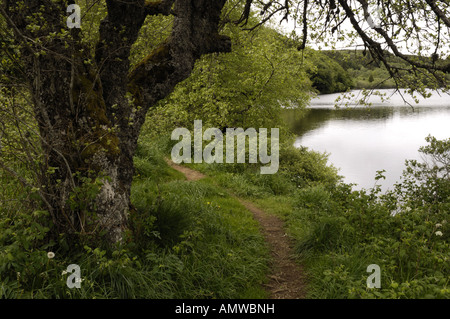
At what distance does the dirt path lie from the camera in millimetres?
4500

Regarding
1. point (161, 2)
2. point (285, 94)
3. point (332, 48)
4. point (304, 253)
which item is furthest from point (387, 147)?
point (161, 2)

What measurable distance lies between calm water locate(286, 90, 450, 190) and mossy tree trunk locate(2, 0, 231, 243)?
460 inches

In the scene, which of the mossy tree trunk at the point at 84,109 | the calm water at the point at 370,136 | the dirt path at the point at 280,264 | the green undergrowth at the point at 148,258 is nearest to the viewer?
the green undergrowth at the point at 148,258

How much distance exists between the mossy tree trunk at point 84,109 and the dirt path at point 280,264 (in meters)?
2.41

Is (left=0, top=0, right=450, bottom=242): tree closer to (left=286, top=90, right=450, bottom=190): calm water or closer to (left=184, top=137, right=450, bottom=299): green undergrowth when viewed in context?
(left=184, top=137, right=450, bottom=299): green undergrowth

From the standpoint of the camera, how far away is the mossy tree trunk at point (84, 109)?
146 inches

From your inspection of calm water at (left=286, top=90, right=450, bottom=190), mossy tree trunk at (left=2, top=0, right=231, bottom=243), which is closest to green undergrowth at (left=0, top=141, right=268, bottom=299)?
mossy tree trunk at (left=2, top=0, right=231, bottom=243)

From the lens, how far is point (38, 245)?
151 inches

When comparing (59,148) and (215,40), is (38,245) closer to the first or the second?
(59,148)

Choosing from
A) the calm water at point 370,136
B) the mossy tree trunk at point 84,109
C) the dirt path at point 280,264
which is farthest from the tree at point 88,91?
the calm water at point 370,136

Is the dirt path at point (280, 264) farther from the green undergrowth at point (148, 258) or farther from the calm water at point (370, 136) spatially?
the calm water at point (370, 136)

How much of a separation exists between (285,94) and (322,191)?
927 centimetres

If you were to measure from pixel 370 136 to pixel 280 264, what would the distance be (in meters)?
27.4

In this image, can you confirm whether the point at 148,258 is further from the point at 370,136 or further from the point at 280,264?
the point at 370,136
